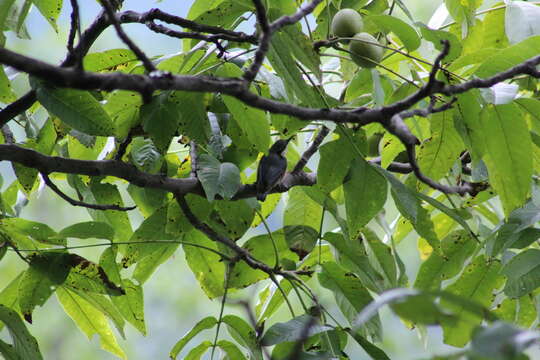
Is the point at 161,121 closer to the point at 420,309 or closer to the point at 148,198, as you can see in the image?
the point at 148,198

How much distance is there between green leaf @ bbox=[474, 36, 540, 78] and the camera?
0.75 meters

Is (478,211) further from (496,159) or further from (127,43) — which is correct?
(127,43)

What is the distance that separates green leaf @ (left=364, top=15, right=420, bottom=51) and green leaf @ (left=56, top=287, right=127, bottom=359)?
52 cm

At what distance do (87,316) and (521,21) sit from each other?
0.67m

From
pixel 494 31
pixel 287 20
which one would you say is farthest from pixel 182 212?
pixel 494 31

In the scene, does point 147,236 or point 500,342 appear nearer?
point 500,342

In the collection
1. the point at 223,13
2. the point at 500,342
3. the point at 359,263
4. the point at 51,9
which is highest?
the point at 51,9

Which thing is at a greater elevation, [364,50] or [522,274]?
[364,50]

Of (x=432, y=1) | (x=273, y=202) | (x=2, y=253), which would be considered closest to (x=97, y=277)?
(x=2, y=253)

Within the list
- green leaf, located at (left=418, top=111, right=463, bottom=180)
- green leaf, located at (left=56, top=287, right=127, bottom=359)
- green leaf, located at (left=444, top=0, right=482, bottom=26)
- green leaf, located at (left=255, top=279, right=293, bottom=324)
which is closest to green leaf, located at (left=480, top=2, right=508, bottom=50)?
green leaf, located at (left=444, top=0, right=482, bottom=26)

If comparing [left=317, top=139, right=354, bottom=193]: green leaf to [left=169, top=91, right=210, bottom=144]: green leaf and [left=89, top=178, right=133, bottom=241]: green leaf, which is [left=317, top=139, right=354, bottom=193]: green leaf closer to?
[left=169, top=91, right=210, bottom=144]: green leaf

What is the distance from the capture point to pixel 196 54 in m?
0.90

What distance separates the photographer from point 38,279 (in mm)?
829

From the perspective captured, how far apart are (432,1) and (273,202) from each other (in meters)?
1.89
